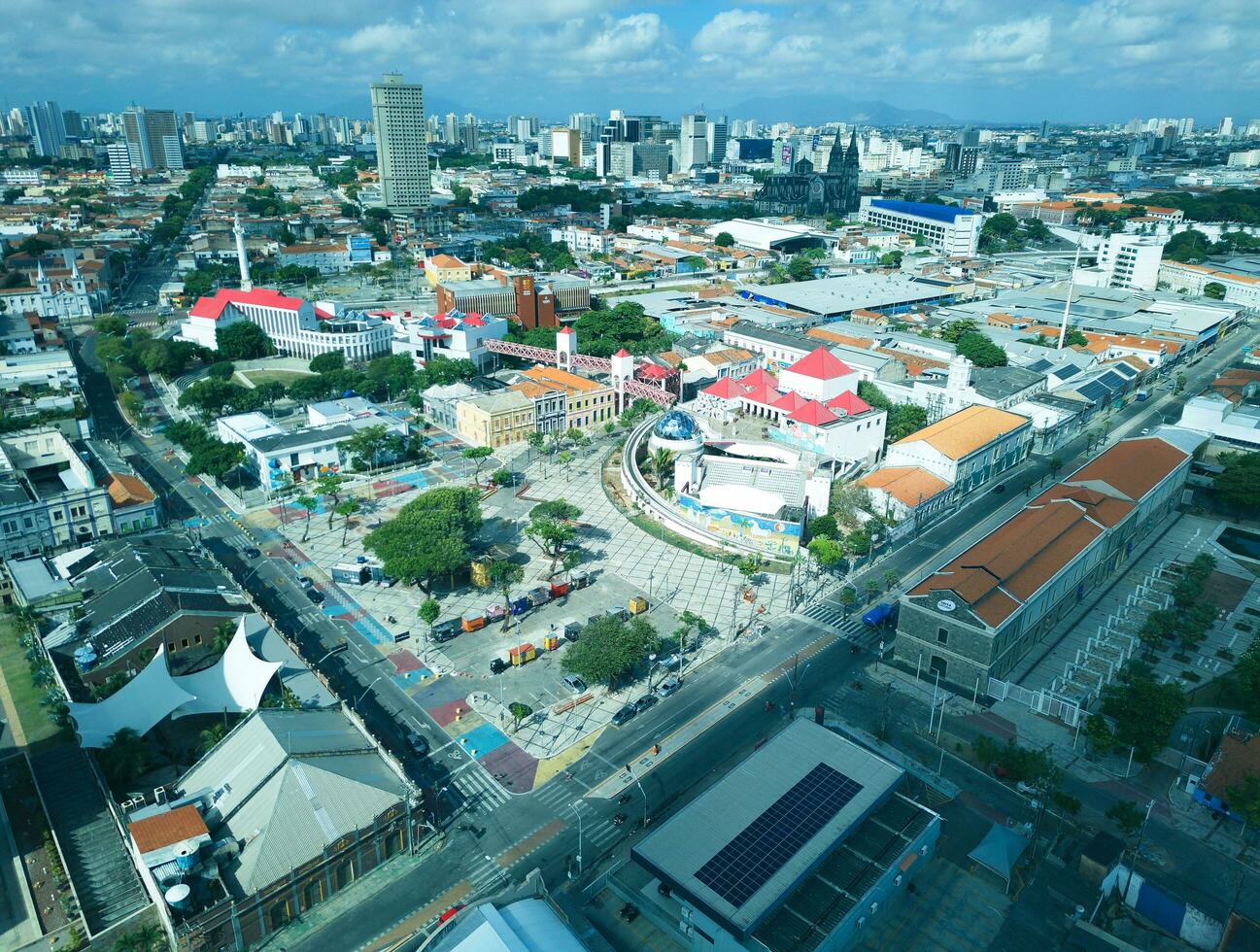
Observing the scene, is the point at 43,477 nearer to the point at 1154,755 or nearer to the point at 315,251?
the point at 1154,755

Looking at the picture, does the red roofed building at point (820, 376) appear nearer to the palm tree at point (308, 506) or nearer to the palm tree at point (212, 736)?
the palm tree at point (308, 506)

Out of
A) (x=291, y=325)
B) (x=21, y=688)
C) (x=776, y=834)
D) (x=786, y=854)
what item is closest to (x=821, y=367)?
(x=776, y=834)

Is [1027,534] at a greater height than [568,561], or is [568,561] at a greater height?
[1027,534]

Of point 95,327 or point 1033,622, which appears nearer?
point 1033,622

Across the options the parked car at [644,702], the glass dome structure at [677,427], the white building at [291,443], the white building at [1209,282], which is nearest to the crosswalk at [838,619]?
the parked car at [644,702]

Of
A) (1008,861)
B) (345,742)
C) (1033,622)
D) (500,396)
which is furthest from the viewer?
(500,396)

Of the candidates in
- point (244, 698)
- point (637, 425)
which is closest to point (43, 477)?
point (244, 698)
